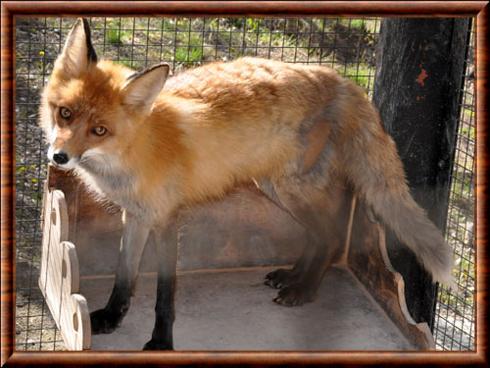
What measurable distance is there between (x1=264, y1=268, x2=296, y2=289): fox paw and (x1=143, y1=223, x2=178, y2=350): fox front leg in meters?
0.67

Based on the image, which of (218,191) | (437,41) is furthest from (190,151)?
(437,41)

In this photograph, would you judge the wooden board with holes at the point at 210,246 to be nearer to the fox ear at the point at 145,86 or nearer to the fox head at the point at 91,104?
the fox head at the point at 91,104

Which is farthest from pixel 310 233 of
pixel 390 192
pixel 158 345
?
pixel 158 345

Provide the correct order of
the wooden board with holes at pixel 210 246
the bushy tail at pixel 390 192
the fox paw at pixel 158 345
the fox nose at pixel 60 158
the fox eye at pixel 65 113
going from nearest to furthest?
the fox nose at pixel 60 158 < the fox eye at pixel 65 113 < the fox paw at pixel 158 345 < the wooden board with holes at pixel 210 246 < the bushy tail at pixel 390 192

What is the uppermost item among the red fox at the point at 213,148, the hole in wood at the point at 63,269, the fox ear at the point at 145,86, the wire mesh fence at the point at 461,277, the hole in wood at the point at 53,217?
the fox ear at the point at 145,86

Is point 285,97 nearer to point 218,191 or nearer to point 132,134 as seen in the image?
point 218,191

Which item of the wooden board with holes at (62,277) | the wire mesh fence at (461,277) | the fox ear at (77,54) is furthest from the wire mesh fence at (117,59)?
the fox ear at (77,54)

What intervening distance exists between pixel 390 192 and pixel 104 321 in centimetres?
129

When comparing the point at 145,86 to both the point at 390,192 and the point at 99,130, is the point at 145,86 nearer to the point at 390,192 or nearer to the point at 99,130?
the point at 99,130

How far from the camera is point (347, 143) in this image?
131 inches

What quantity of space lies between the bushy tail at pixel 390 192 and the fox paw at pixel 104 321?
1178 mm

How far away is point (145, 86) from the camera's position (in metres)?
2.65

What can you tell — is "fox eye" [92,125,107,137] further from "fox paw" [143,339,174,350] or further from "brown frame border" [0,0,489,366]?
"fox paw" [143,339,174,350]
